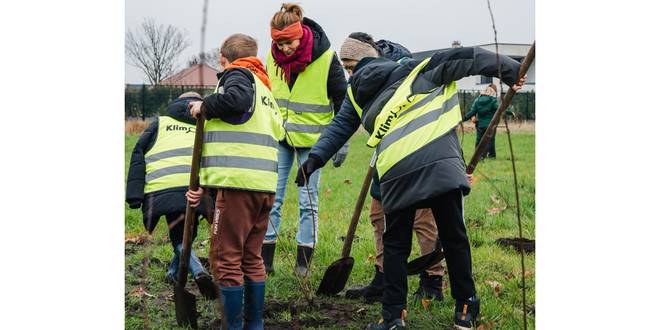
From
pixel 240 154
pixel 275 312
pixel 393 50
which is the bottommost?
pixel 275 312

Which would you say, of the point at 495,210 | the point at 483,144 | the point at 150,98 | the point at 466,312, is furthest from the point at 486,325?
the point at 495,210

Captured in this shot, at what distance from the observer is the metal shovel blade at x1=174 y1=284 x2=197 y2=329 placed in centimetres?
324

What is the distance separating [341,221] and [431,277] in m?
1.77

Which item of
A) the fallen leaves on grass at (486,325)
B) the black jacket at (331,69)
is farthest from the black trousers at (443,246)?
the black jacket at (331,69)

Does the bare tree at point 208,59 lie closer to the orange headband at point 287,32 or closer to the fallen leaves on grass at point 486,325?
the orange headband at point 287,32

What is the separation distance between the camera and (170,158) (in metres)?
3.64

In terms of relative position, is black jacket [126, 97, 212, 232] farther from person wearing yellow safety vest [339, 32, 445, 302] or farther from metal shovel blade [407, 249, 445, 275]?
metal shovel blade [407, 249, 445, 275]

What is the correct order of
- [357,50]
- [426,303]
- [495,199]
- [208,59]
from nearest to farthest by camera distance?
[208,59], [357,50], [426,303], [495,199]

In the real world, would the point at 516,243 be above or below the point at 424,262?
below

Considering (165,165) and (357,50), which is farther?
(165,165)

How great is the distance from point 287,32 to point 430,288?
1509mm

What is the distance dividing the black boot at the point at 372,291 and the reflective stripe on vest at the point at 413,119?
88cm

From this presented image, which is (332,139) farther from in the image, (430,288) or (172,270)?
(172,270)

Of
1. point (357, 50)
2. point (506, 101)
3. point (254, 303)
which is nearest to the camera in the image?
point (506, 101)
